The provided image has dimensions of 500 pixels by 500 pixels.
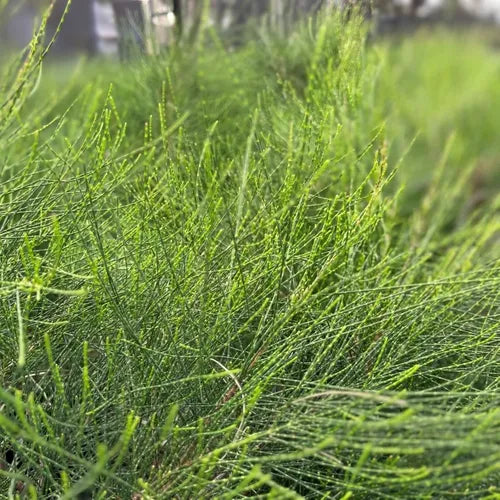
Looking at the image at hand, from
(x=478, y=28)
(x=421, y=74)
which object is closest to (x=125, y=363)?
(x=421, y=74)

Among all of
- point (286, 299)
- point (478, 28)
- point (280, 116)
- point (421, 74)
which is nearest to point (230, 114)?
point (280, 116)

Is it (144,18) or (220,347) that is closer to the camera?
(220,347)

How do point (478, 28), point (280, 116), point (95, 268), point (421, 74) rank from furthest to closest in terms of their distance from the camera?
point (478, 28) < point (421, 74) < point (280, 116) < point (95, 268)

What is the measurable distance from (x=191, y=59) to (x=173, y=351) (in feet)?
1.69

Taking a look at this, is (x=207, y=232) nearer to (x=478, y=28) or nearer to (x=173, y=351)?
(x=173, y=351)

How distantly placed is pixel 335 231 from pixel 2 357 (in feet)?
0.76

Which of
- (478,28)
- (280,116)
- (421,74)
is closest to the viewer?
(280,116)

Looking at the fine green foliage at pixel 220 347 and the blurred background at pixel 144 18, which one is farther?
the blurred background at pixel 144 18

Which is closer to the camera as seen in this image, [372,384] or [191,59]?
[372,384]

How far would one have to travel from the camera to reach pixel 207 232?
1.23 ft

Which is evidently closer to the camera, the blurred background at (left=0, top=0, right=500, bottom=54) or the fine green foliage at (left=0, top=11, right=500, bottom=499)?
the fine green foliage at (left=0, top=11, right=500, bottom=499)

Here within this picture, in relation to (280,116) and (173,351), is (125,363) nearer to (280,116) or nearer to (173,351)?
(173,351)

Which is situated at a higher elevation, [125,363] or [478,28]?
[125,363]

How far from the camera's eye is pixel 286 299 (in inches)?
16.3
